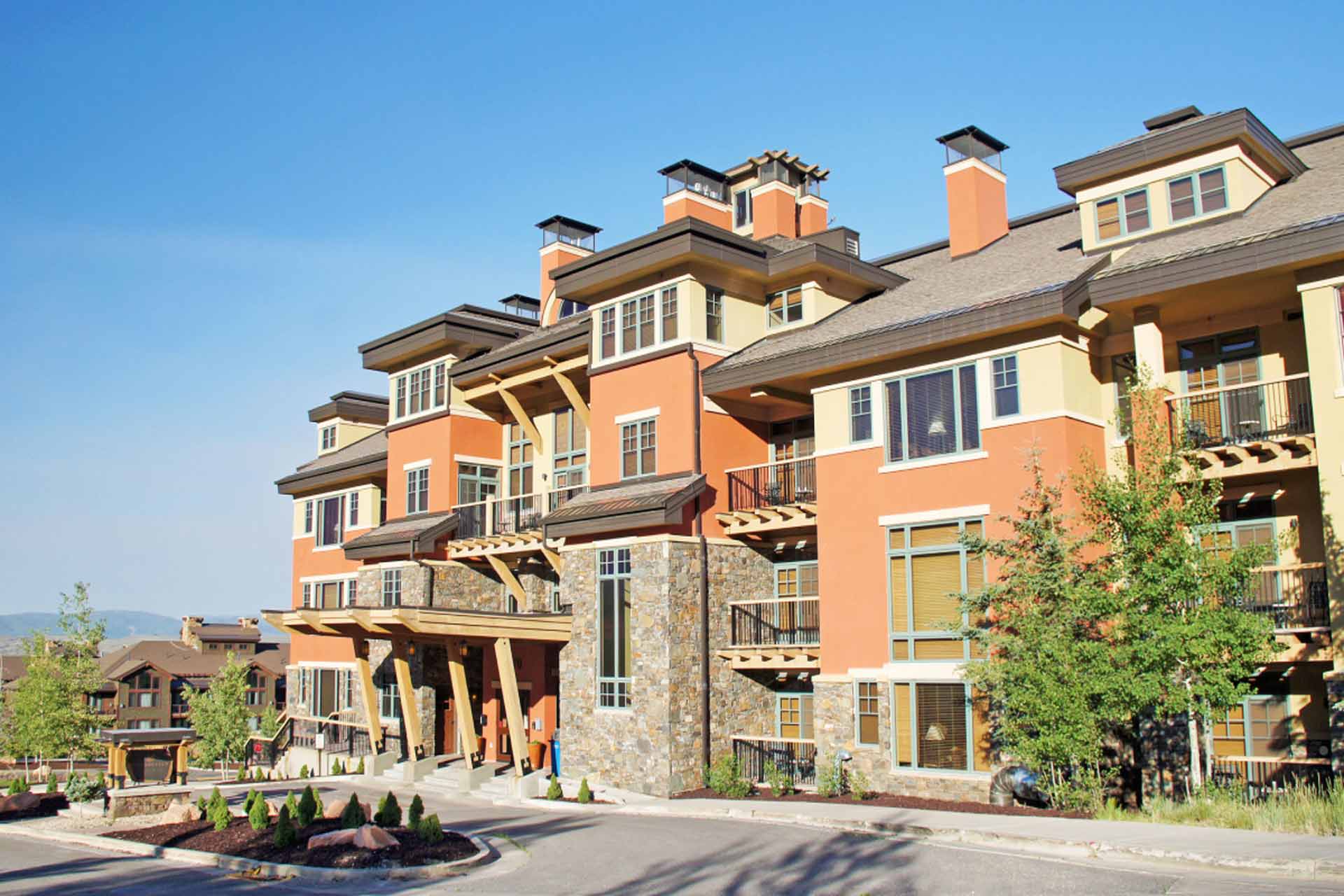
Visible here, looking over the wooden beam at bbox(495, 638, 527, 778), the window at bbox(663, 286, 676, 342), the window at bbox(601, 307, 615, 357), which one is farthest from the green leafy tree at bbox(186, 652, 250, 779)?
the window at bbox(663, 286, 676, 342)

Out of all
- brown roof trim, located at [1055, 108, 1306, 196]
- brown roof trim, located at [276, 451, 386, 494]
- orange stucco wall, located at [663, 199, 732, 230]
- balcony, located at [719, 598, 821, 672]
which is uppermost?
orange stucco wall, located at [663, 199, 732, 230]

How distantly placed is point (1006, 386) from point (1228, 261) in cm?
421

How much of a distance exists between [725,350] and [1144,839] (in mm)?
14617

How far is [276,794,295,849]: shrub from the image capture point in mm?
17094

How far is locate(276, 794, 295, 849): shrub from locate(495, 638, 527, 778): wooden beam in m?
9.63

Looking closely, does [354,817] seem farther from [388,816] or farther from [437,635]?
[437,635]

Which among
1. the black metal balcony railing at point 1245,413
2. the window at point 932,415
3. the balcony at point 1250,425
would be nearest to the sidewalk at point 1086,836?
the balcony at point 1250,425

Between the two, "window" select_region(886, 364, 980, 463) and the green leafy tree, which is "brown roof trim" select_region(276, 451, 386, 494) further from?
"window" select_region(886, 364, 980, 463)

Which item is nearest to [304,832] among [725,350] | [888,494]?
[888,494]

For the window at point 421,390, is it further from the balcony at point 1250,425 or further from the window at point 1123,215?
the balcony at point 1250,425

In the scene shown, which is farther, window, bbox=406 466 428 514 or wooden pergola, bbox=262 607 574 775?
window, bbox=406 466 428 514

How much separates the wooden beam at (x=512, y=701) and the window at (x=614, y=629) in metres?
2.46

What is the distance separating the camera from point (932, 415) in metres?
22.0

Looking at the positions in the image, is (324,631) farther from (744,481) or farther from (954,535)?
(954,535)
